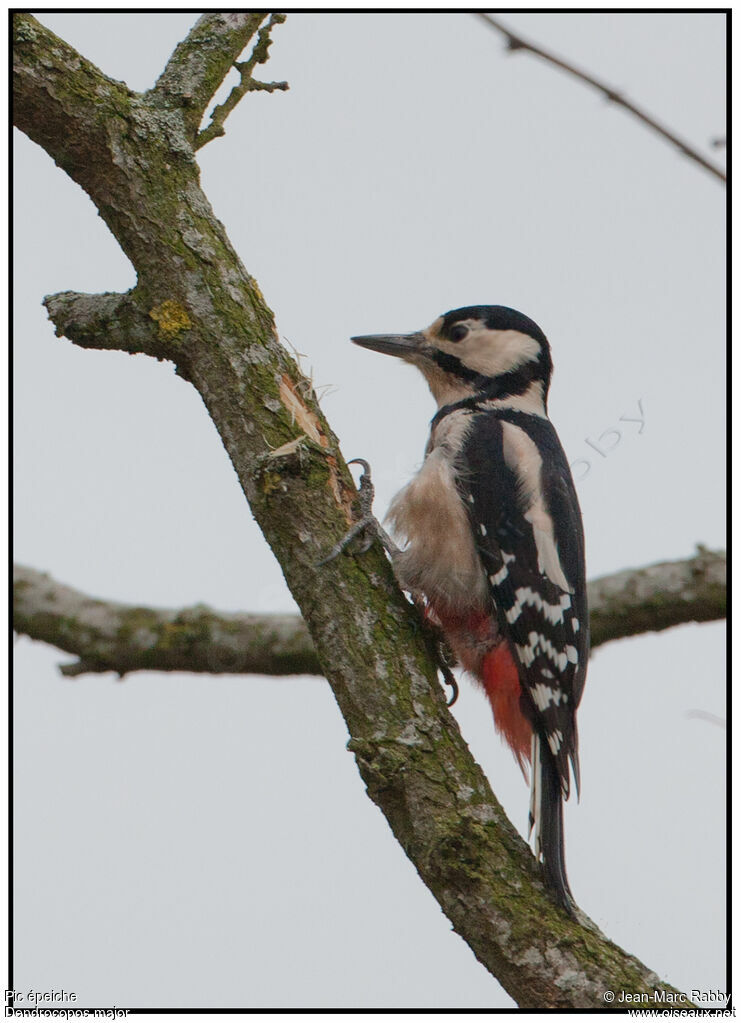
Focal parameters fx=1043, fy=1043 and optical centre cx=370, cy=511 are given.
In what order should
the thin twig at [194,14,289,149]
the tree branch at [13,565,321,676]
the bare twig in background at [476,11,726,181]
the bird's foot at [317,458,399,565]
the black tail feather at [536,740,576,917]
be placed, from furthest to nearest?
1. the tree branch at [13,565,321,676]
2. the thin twig at [194,14,289,149]
3. the bird's foot at [317,458,399,565]
4. the black tail feather at [536,740,576,917]
5. the bare twig in background at [476,11,726,181]

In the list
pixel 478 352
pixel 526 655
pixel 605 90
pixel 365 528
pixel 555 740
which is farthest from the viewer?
pixel 478 352

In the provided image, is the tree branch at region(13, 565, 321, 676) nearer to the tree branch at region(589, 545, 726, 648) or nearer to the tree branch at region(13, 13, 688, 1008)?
the tree branch at region(589, 545, 726, 648)

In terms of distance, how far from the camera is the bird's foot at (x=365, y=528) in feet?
8.70

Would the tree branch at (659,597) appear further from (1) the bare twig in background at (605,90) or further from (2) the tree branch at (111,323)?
(1) the bare twig in background at (605,90)

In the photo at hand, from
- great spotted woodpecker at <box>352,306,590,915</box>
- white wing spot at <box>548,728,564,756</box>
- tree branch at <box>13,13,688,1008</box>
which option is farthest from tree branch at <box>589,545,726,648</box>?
tree branch at <box>13,13,688,1008</box>

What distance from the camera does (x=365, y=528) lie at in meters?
2.83

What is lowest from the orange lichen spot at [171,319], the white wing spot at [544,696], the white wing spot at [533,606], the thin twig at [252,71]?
the white wing spot at [544,696]

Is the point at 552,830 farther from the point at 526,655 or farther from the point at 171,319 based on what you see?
the point at 171,319

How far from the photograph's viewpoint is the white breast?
314 cm

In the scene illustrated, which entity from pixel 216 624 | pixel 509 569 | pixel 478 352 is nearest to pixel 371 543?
pixel 509 569

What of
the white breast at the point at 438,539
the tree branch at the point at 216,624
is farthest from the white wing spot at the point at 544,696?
the tree branch at the point at 216,624

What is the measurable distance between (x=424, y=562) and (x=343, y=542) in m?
0.54

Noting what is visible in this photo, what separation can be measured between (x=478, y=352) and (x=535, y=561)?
0.96m

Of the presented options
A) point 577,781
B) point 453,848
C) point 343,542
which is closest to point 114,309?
point 343,542
